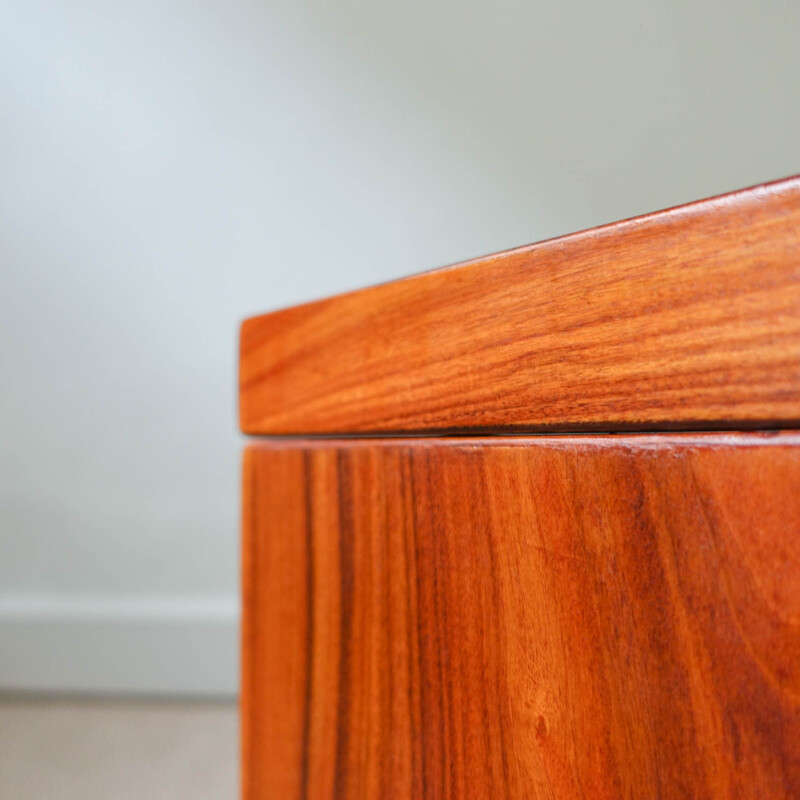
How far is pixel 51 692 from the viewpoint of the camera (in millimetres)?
783

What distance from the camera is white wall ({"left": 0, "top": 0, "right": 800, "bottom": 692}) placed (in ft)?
2.41

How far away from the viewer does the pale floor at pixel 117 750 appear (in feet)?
1.98

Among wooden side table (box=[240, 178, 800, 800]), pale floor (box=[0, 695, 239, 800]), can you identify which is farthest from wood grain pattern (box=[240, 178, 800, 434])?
pale floor (box=[0, 695, 239, 800])

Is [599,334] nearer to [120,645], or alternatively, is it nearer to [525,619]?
[525,619]

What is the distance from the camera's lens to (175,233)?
77 cm

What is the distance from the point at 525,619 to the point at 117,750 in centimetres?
64

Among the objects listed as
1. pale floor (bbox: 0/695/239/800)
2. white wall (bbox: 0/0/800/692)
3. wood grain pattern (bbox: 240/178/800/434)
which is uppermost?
white wall (bbox: 0/0/800/692)

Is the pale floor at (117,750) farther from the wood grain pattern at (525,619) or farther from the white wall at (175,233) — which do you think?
the wood grain pattern at (525,619)

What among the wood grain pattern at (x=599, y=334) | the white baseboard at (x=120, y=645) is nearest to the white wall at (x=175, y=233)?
the white baseboard at (x=120, y=645)

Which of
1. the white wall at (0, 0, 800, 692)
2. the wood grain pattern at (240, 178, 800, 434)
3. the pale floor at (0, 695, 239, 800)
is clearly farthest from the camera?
the white wall at (0, 0, 800, 692)

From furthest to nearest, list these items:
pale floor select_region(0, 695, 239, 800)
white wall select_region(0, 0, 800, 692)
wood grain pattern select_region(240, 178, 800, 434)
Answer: white wall select_region(0, 0, 800, 692) < pale floor select_region(0, 695, 239, 800) < wood grain pattern select_region(240, 178, 800, 434)

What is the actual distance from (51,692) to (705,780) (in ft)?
2.67

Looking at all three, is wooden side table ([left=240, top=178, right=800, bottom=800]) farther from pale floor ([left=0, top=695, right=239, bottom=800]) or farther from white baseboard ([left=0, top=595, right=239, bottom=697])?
white baseboard ([left=0, top=595, right=239, bottom=697])

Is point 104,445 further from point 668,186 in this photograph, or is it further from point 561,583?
point 561,583
